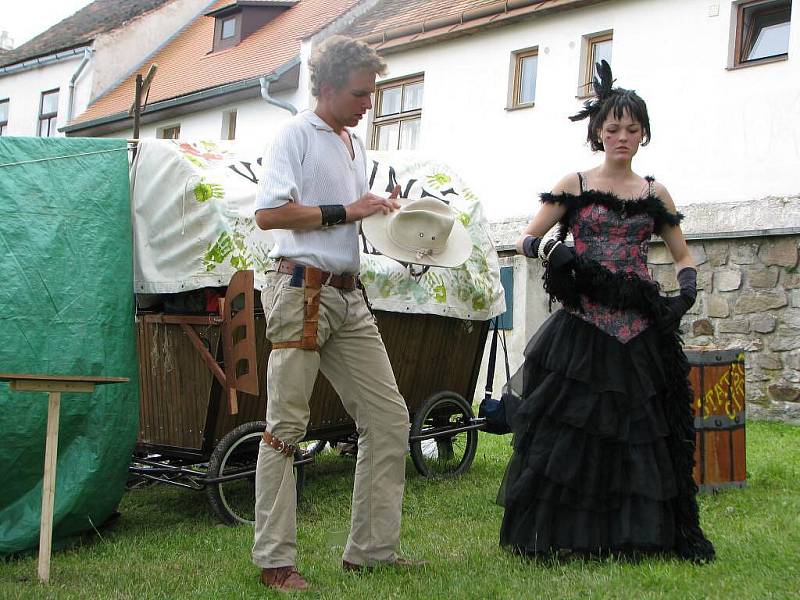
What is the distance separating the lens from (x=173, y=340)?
19.0 ft

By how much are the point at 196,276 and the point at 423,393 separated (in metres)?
2.19

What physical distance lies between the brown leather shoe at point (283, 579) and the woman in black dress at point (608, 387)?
998 mm

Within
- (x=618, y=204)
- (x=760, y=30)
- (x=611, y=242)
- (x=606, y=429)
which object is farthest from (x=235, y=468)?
(x=760, y=30)

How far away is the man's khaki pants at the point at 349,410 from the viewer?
4.10 m

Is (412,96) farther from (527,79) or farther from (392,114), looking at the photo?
(527,79)

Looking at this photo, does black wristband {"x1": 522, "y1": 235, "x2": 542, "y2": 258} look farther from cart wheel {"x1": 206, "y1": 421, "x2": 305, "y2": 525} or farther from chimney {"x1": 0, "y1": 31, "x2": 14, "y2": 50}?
chimney {"x1": 0, "y1": 31, "x2": 14, "y2": 50}

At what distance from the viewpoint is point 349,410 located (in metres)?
4.32

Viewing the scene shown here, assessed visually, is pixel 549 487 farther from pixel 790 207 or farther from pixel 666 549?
pixel 790 207

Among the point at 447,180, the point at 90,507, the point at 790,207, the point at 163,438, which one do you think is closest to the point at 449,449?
the point at 447,180

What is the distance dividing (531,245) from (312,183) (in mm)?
1016

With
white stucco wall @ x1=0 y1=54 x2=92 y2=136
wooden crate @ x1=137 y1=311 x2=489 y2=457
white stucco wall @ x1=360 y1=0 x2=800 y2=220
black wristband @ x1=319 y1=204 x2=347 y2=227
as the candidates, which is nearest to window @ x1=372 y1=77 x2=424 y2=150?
white stucco wall @ x1=360 y1=0 x2=800 y2=220

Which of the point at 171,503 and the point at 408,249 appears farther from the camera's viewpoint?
the point at 171,503

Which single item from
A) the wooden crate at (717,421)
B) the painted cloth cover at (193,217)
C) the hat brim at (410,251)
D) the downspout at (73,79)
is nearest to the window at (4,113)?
the downspout at (73,79)

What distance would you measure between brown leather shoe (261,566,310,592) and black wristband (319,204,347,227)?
1.41 meters
